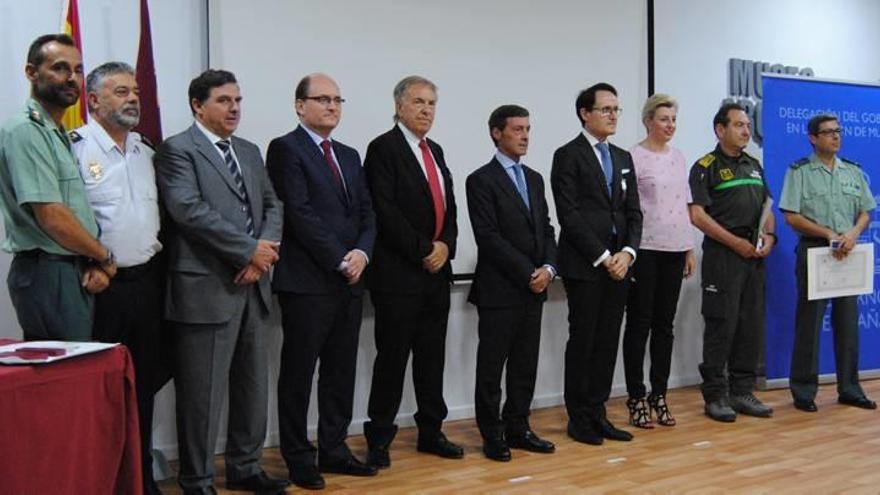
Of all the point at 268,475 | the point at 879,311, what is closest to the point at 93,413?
the point at 268,475

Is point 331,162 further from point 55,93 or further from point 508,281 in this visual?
point 55,93

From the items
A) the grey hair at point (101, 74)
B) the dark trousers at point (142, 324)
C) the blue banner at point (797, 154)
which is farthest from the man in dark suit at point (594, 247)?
the grey hair at point (101, 74)

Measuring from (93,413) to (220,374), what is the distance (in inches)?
34.2

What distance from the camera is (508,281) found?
12.8 feet

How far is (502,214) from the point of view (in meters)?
3.91

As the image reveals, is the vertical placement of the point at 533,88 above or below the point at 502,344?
above

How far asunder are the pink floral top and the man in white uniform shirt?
2304mm

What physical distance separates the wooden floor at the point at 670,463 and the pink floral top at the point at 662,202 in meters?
0.89

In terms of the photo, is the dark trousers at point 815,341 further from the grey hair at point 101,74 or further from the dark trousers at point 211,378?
the grey hair at point 101,74

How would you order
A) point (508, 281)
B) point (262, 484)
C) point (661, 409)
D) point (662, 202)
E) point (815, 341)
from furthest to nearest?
point (815, 341) → point (661, 409) → point (662, 202) → point (508, 281) → point (262, 484)

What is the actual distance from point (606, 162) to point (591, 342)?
806mm

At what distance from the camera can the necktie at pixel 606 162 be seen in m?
4.11

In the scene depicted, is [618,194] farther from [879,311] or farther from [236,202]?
[879,311]

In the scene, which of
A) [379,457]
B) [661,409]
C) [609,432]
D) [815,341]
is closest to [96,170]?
[379,457]
